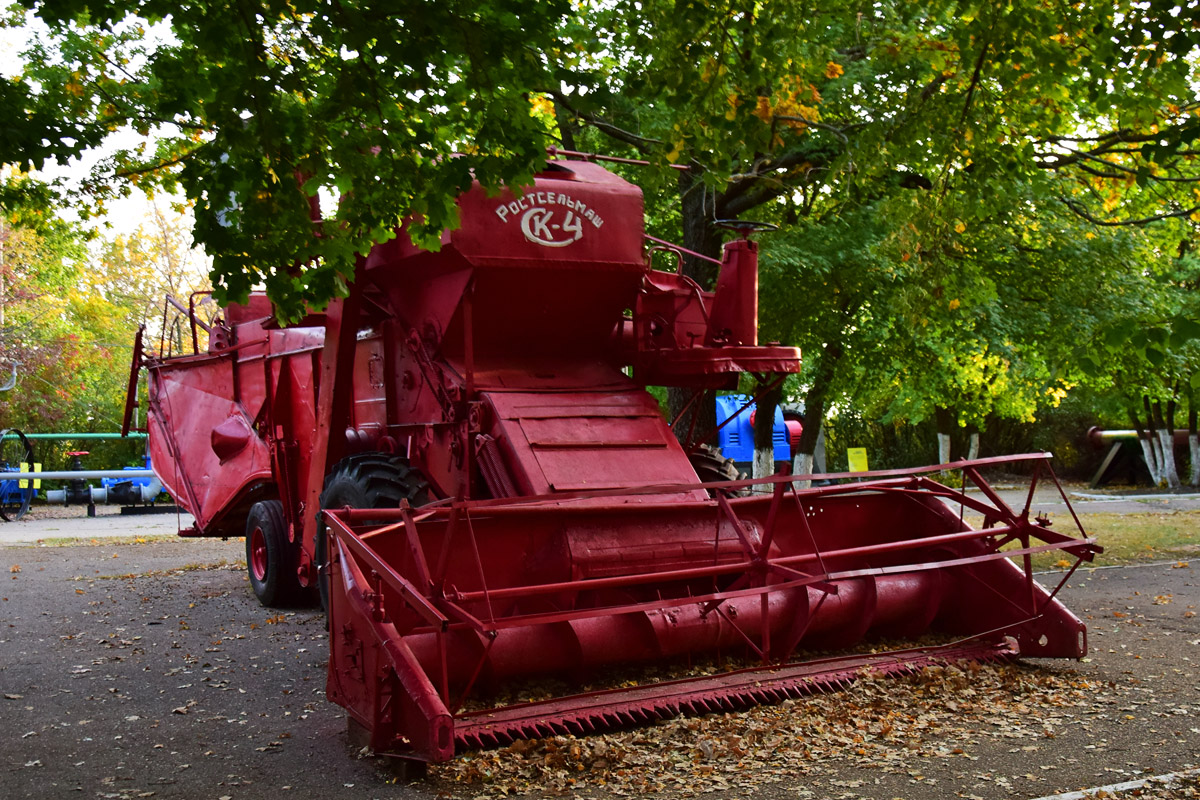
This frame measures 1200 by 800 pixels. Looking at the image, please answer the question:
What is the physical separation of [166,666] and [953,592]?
5.13 meters

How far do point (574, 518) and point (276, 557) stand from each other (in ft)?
14.1

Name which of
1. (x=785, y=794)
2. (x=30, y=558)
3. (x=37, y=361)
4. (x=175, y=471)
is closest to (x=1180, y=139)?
(x=785, y=794)

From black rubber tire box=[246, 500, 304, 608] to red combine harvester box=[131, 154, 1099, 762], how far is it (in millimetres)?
376

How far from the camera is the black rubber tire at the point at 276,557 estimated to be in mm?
9820

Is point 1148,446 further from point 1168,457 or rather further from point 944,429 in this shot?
point 944,429

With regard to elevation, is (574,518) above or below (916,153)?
below

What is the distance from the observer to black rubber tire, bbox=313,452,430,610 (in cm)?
709

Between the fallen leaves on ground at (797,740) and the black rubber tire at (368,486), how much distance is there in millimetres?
2187

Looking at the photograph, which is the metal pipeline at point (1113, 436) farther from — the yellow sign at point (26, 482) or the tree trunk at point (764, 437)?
the yellow sign at point (26, 482)

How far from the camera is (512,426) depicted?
703 cm

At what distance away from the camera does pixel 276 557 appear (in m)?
9.83

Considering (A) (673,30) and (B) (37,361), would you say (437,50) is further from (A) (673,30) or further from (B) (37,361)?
(B) (37,361)

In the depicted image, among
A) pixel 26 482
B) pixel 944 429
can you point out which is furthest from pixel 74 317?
pixel 944 429

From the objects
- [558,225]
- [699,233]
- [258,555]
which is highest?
[699,233]
